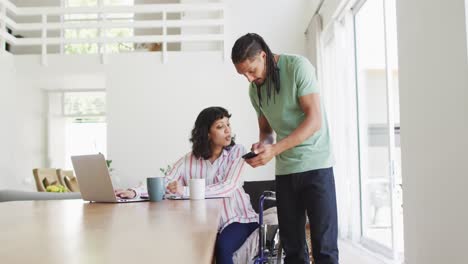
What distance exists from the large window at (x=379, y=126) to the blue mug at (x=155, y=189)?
1.88m

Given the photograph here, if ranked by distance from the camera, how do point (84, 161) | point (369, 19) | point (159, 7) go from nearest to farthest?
point (84, 161) → point (369, 19) → point (159, 7)

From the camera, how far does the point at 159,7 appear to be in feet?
22.8

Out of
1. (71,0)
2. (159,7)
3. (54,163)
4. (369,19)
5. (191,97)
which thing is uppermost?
(71,0)

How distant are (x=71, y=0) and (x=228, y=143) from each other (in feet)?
24.9

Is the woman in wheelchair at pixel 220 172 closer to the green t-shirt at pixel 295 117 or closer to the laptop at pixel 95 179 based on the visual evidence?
the laptop at pixel 95 179

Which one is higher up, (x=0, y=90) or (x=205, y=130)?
(x=0, y=90)

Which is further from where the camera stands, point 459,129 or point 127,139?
point 127,139

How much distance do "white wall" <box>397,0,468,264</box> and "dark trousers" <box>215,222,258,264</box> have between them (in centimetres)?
82

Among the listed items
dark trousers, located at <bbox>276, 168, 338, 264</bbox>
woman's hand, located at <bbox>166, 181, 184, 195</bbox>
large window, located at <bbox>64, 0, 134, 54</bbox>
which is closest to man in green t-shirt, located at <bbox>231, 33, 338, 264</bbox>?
dark trousers, located at <bbox>276, 168, 338, 264</bbox>

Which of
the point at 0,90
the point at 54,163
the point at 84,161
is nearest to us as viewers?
the point at 84,161

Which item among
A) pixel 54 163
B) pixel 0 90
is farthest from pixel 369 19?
pixel 54 163

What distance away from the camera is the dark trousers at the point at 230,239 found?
1875mm

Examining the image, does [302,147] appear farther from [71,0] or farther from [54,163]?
[71,0]

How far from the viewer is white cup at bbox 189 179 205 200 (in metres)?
2.12
